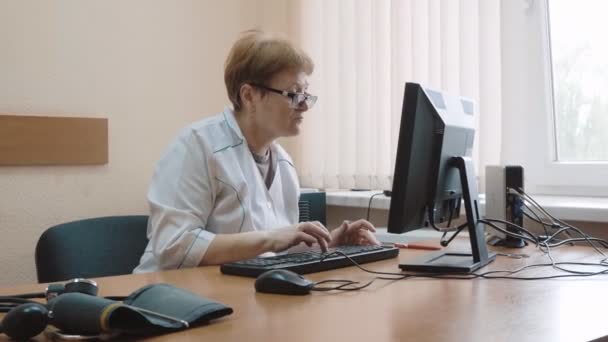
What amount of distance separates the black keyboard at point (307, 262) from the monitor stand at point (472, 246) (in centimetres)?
12

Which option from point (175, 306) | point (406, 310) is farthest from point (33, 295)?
point (406, 310)

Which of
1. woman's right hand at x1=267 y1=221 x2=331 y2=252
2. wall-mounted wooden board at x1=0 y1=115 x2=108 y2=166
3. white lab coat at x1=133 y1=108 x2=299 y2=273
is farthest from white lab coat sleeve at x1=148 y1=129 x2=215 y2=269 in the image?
wall-mounted wooden board at x1=0 y1=115 x2=108 y2=166

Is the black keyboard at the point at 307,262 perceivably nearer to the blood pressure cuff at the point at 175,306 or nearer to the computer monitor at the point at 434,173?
the computer monitor at the point at 434,173

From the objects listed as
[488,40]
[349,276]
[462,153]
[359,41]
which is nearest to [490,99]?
[488,40]

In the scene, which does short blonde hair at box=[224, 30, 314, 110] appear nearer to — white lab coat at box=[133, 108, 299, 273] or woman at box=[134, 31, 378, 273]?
woman at box=[134, 31, 378, 273]

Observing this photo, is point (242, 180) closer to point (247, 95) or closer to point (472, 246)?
point (247, 95)

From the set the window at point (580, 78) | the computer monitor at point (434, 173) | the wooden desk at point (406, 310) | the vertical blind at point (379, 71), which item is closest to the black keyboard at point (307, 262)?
the wooden desk at point (406, 310)

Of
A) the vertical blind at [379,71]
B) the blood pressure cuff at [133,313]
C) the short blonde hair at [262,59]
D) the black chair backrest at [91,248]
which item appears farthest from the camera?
the vertical blind at [379,71]

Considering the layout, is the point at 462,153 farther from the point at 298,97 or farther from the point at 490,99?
the point at 490,99

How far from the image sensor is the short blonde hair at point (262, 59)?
1955 millimetres

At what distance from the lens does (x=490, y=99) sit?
2.39 m

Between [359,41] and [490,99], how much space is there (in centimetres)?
70

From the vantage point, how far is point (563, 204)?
2.09 metres

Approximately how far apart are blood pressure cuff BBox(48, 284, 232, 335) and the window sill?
127cm
